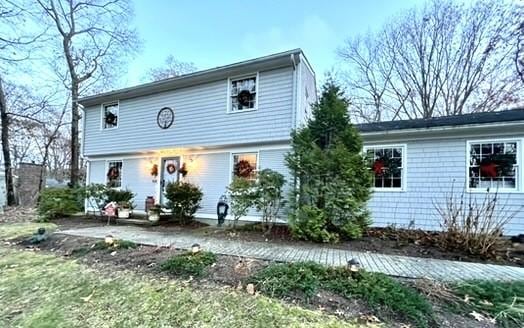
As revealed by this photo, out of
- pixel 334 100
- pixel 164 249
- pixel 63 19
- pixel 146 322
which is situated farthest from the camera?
pixel 63 19

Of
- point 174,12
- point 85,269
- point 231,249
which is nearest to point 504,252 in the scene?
point 231,249

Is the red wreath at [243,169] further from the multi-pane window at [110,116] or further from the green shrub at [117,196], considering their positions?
the multi-pane window at [110,116]

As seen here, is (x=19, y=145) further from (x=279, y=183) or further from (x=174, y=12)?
(x=279, y=183)

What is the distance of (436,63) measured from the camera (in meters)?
19.7

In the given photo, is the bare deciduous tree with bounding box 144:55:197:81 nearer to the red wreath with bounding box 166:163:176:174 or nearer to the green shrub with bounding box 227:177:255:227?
the red wreath with bounding box 166:163:176:174

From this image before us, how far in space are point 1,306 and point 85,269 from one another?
111 cm

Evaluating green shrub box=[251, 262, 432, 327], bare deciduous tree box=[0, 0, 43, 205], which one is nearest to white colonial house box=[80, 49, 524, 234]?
green shrub box=[251, 262, 432, 327]

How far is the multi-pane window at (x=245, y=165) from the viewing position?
9555 mm

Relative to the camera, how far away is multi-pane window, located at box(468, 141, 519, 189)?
748 cm

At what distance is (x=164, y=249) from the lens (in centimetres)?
563

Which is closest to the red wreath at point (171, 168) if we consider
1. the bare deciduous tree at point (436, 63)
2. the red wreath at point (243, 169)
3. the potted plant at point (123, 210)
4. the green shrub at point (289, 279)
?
the potted plant at point (123, 210)

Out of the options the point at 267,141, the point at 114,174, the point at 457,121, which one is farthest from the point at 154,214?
the point at 457,121

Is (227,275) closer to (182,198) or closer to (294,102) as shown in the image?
(182,198)

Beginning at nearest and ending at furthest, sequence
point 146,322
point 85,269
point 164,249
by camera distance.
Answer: point 146,322, point 85,269, point 164,249
